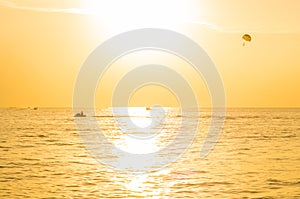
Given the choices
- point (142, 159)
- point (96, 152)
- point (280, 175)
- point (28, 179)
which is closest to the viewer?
point (28, 179)

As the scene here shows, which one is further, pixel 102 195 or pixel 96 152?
pixel 96 152

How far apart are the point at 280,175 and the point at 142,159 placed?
15.5 meters

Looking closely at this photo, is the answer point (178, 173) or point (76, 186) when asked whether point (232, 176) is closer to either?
point (178, 173)

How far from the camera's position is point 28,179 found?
32219 millimetres

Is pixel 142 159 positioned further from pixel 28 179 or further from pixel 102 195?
pixel 102 195

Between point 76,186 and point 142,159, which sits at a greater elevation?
point 142,159

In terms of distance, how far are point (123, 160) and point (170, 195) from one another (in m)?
18.2

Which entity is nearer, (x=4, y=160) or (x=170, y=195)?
(x=170, y=195)

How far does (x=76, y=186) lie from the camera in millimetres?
29938

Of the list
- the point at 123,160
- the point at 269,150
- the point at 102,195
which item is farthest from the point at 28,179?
the point at 269,150

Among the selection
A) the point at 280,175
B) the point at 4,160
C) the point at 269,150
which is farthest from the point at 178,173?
the point at 269,150

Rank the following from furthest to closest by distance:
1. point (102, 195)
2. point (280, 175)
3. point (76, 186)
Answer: point (280, 175) → point (76, 186) → point (102, 195)

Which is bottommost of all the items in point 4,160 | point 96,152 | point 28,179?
point 28,179

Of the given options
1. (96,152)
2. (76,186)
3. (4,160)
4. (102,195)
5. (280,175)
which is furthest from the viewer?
(96,152)
